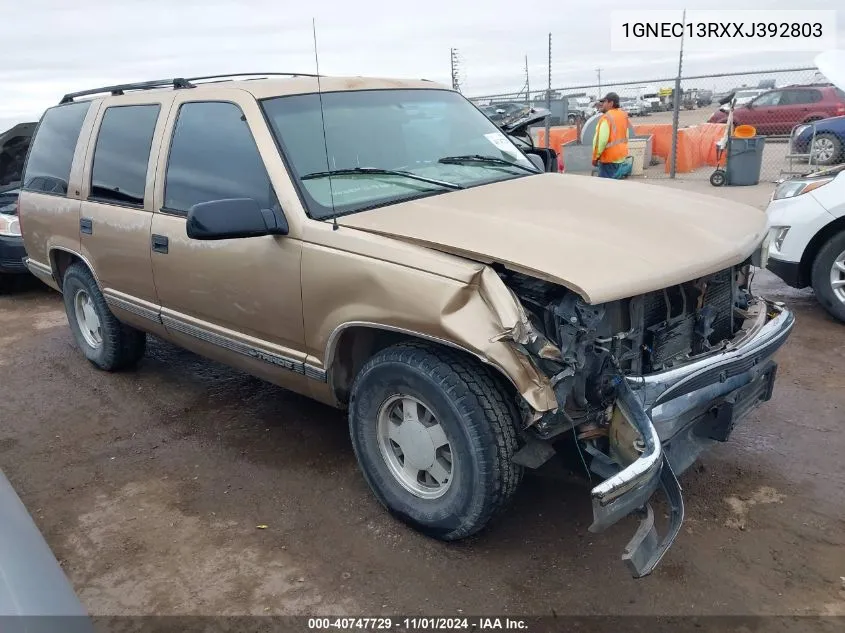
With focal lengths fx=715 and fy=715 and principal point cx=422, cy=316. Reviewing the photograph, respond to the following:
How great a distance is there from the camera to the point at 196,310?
393 cm

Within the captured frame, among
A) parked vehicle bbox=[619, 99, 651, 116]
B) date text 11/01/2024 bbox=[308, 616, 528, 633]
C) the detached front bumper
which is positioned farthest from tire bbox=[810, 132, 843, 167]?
parked vehicle bbox=[619, 99, 651, 116]

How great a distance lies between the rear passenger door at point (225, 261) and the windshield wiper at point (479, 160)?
1.01 m

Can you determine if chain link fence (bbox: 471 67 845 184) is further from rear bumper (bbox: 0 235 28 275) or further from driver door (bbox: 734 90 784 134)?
rear bumper (bbox: 0 235 28 275)

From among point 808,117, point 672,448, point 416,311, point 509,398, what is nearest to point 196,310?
point 416,311

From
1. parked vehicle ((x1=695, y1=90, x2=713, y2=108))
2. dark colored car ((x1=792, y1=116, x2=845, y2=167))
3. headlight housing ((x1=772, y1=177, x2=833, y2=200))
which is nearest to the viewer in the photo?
headlight housing ((x1=772, y1=177, x2=833, y2=200))

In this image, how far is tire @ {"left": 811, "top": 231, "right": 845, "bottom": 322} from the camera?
5.34 m

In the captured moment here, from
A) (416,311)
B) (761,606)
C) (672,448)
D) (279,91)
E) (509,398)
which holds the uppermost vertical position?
(279,91)

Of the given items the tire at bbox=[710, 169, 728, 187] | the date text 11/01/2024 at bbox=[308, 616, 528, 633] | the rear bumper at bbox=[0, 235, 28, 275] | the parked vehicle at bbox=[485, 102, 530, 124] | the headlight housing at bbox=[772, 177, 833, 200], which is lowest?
the date text 11/01/2024 at bbox=[308, 616, 528, 633]

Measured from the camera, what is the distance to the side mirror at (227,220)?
3.00 metres

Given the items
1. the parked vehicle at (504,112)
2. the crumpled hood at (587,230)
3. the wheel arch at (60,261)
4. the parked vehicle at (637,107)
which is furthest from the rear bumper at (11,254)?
the parked vehicle at (637,107)

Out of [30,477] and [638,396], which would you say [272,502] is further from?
[638,396]

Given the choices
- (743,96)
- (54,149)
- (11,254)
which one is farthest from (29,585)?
(743,96)

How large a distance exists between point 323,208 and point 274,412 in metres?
1.74

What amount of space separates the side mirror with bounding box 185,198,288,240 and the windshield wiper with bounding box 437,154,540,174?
1139 millimetres
